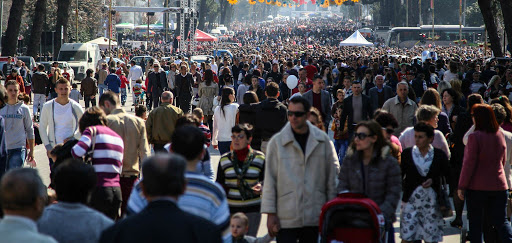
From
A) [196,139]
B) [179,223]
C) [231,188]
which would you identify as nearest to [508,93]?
[231,188]

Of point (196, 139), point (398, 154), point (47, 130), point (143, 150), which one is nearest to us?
point (196, 139)

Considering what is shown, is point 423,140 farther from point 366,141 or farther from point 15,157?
point 15,157

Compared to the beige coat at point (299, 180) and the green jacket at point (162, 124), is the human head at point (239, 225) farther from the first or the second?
the green jacket at point (162, 124)

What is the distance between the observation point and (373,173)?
18.7ft

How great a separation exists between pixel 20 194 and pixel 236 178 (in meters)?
2.81

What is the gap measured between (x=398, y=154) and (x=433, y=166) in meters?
0.55

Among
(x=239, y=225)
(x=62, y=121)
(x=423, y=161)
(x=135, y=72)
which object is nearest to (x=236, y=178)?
(x=239, y=225)

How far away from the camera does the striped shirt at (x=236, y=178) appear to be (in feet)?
20.5

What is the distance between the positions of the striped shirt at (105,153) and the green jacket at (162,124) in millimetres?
2905

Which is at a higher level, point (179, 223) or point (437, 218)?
point (179, 223)

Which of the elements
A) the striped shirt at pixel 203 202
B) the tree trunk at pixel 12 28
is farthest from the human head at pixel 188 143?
the tree trunk at pixel 12 28

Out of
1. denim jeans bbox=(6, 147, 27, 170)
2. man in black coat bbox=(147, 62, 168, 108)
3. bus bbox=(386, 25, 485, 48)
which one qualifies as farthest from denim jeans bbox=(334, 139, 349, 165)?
bus bbox=(386, 25, 485, 48)

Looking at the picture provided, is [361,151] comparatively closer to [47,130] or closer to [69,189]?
[69,189]

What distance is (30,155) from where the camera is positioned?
30.0 feet
